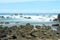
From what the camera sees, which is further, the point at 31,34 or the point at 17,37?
the point at 31,34

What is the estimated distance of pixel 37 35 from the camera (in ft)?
89.8

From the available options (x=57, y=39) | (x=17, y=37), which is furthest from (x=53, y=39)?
(x=17, y=37)

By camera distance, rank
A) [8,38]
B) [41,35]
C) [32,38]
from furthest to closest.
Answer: [41,35] → [32,38] → [8,38]

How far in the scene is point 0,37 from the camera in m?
26.4

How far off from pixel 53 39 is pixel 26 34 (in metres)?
2.79

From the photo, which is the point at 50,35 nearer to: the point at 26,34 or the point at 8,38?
the point at 26,34

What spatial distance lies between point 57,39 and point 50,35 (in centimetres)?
166

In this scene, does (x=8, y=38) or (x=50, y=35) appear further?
(x=50, y=35)

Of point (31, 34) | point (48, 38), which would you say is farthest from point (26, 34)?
point (48, 38)

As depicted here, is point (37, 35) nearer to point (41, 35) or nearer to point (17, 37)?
point (41, 35)

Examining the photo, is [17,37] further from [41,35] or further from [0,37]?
[41,35]

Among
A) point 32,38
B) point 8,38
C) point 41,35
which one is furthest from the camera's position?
point 41,35

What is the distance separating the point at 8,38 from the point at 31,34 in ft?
12.6

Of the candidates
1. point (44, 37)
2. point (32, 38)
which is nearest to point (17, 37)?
point (32, 38)
